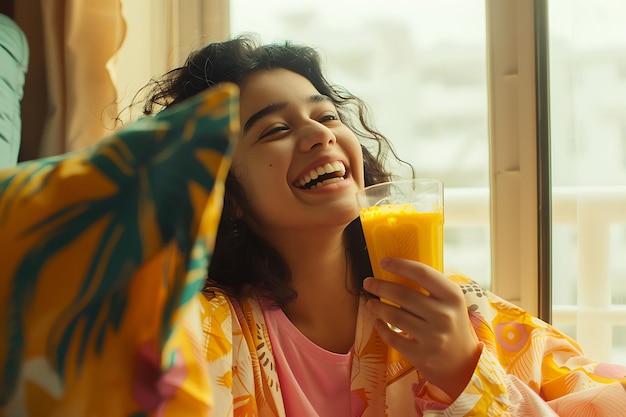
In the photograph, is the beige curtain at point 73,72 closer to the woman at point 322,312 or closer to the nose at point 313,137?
the woman at point 322,312

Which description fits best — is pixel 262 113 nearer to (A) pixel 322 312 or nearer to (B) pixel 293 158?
(B) pixel 293 158

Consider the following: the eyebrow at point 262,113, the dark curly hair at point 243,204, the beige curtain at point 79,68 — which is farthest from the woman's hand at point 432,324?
the beige curtain at point 79,68

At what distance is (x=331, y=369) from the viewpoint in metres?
1.26

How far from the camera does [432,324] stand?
3.40 ft

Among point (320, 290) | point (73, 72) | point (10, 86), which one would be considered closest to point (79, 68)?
point (73, 72)

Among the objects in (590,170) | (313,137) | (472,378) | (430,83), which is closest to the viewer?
(472,378)

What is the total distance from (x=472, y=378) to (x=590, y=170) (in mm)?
1091

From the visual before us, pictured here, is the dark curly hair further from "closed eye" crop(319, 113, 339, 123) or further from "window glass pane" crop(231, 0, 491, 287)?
"window glass pane" crop(231, 0, 491, 287)

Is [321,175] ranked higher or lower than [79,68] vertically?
lower

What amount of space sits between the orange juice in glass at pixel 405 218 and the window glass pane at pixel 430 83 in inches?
36.4

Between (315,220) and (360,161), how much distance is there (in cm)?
21

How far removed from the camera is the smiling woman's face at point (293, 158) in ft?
4.00

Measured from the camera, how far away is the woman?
1.05m

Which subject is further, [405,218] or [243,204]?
[243,204]
